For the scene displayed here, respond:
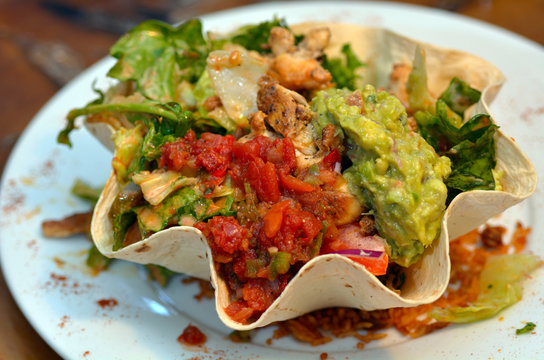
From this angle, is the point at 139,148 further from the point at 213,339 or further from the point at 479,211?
the point at 479,211

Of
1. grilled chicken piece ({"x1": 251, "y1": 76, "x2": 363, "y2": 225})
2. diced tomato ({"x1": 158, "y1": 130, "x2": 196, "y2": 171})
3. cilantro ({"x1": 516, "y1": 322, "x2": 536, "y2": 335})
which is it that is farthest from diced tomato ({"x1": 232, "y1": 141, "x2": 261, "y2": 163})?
cilantro ({"x1": 516, "y1": 322, "x2": 536, "y2": 335})

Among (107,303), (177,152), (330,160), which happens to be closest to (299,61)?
(330,160)

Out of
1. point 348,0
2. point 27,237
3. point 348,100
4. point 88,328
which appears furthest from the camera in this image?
point 348,0

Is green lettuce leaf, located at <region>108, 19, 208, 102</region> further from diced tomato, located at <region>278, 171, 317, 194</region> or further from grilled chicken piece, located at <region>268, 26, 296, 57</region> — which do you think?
Result: diced tomato, located at <region>278, 171, 317, 194</region>

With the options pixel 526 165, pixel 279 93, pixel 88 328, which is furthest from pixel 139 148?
pixel 526 165

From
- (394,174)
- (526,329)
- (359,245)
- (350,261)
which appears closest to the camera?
(350,261)

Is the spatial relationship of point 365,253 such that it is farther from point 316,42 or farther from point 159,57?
point 159,57
